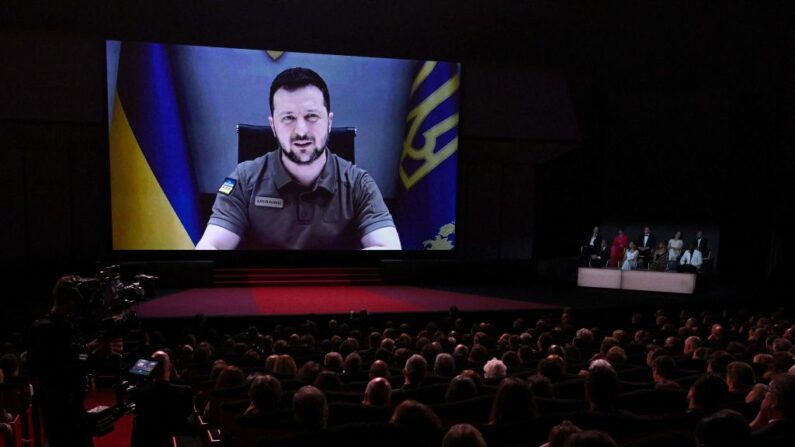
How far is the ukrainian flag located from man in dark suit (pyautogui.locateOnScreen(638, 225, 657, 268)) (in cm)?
1018

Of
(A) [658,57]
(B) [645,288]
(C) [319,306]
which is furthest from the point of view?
(A) [658,57]

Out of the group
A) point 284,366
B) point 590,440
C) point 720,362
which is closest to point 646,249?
point 720,362

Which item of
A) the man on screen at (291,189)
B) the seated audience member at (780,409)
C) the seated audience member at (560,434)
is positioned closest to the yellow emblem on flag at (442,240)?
the man on screen at (291,189)

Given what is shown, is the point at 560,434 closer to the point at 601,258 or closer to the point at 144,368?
the point at 144,368

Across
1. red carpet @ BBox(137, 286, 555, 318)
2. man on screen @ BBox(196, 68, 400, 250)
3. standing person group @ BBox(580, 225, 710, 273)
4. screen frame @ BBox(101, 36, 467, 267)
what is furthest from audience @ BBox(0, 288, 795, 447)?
standing person group @ BBox(580, 225, 710, 273)

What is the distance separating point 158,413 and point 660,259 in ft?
40.9

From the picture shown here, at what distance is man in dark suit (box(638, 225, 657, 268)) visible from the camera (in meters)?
12.8

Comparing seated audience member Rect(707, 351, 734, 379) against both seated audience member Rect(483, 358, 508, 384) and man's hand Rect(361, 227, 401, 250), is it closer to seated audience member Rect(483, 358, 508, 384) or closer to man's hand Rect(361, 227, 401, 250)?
seated audience member Rect(483, 358, 508, 384)

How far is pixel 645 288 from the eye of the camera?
11.5 meters

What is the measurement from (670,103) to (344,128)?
28.5ft

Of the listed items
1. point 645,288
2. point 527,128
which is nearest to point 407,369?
point 645,288

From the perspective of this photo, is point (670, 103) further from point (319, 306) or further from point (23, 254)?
point (23, 254)

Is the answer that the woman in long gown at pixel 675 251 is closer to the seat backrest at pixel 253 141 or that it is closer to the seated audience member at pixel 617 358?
the seated audience member at pixel 617 358

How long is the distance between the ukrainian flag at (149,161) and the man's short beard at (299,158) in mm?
2028
